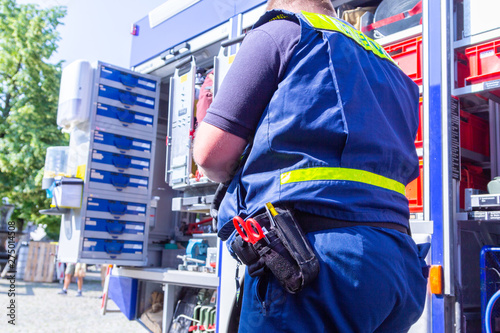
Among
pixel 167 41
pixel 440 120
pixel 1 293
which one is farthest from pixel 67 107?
pixel 1 293

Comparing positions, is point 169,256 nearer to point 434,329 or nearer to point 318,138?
point 434,329

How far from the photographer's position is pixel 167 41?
509cm

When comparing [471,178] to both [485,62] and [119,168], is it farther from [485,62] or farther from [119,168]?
[119,168]

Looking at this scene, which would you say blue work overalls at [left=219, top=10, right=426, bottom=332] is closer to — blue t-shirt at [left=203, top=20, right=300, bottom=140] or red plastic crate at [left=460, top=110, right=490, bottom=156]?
blue t-shirt at [left=203, top=20, right=300, bottom=140]

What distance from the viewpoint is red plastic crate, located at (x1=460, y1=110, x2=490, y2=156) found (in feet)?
10.1

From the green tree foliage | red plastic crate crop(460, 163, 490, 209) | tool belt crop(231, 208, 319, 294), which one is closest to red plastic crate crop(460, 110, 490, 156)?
red plastic crate crop(460, 163, 490, 209)

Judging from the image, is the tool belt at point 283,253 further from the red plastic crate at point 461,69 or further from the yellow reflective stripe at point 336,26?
the red plastic crate at point 461,69

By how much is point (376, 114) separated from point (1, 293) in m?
12.7

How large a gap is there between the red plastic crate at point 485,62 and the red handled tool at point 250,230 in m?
2.00

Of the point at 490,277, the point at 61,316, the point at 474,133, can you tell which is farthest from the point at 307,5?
the point at 61,316

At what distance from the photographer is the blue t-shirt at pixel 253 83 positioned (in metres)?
1.34

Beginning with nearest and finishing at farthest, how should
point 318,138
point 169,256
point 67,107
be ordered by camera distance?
point 318,138 < point 67,107 < point 169,256

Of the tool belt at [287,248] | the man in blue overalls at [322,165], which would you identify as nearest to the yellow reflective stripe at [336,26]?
the man in blue overalls at [322,165]

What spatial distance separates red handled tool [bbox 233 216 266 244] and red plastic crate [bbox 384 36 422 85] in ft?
6.63
